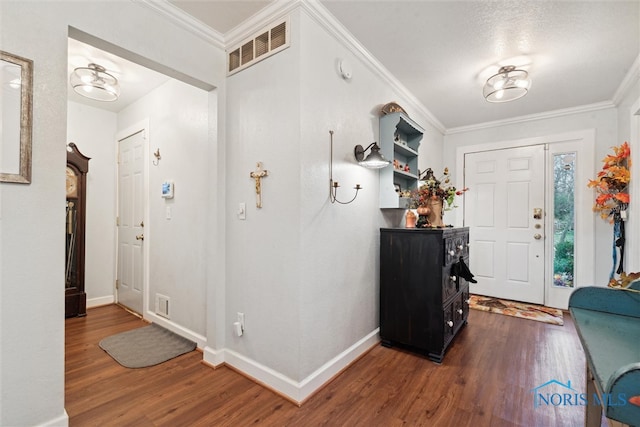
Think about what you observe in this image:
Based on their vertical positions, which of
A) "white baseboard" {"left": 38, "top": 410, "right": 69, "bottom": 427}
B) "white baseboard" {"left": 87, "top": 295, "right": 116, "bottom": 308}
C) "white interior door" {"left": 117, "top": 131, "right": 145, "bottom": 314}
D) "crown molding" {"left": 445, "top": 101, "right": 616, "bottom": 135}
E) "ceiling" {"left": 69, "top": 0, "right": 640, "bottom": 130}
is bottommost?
"white baseboard" {"left": 87, "top": 295, "right": 116, "bottom": 308}

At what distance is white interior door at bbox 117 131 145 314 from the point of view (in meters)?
3.35

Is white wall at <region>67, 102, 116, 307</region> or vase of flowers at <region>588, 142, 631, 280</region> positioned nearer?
vase of flowers at <region>588, 142, 631, 280</region>

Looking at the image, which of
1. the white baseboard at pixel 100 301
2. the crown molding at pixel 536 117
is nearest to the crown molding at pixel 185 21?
the white baseboard at pixel 100 301

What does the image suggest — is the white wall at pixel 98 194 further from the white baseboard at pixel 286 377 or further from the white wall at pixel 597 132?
the white wall at pixel 597 132

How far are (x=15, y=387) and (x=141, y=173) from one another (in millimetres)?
2491

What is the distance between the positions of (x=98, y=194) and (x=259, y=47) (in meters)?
3.11

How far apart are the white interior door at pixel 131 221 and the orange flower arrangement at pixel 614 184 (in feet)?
16.6

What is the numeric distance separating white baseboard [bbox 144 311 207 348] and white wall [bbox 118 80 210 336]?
3cm

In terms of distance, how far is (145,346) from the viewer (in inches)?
99.3

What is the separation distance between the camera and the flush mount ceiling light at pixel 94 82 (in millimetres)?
2604

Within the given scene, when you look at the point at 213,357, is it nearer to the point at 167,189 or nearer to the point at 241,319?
the point at 241,319

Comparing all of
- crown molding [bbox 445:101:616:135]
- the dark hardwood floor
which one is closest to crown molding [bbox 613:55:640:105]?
crown molding [bbox 445:101:616:135]

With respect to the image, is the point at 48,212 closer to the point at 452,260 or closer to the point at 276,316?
the point at 276,316

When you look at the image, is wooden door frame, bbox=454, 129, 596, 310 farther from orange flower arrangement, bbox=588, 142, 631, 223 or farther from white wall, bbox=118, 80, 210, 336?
white wall, bbox=118, 80, 210, 336
